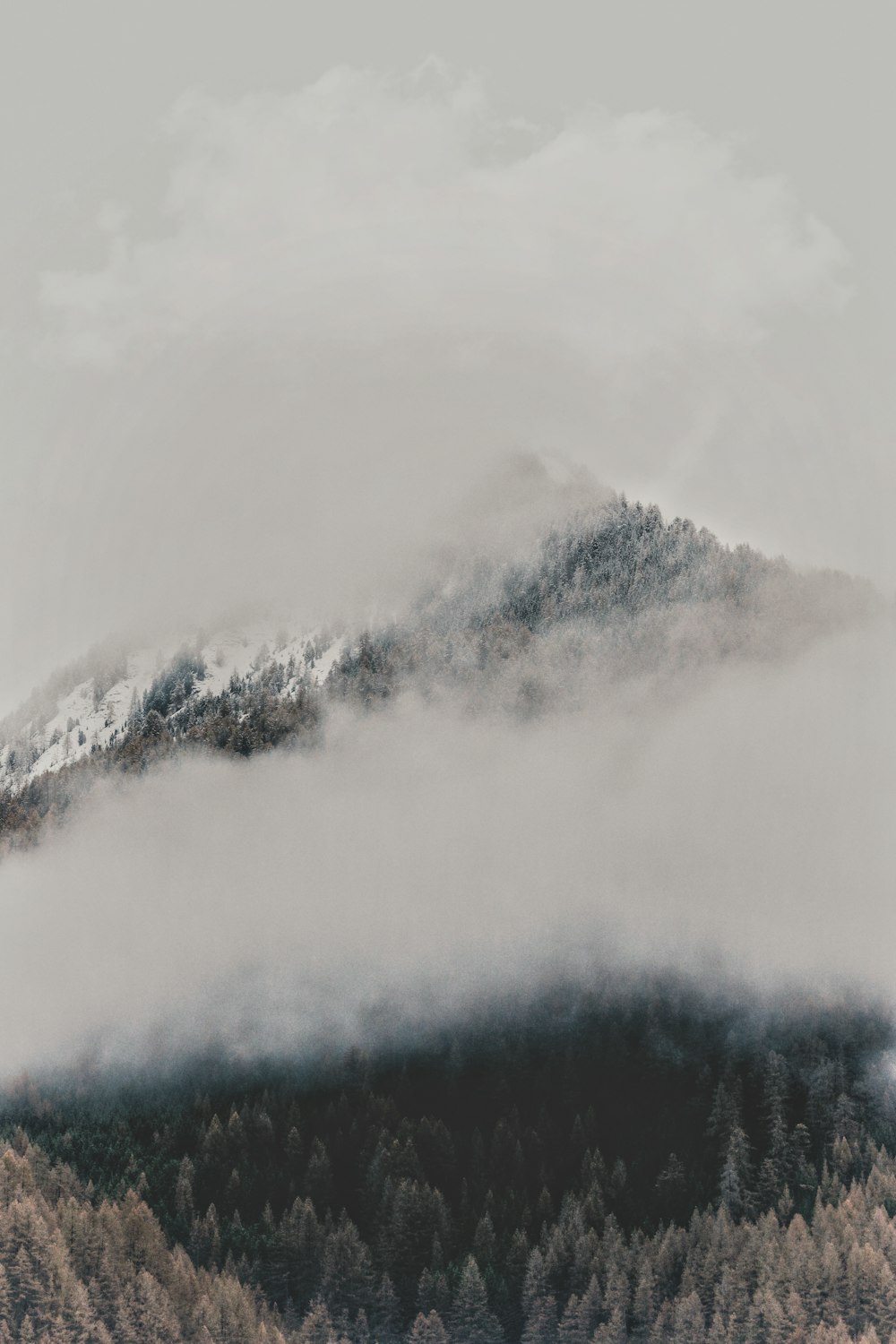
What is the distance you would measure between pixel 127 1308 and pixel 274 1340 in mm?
20342

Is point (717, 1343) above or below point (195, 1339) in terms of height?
above

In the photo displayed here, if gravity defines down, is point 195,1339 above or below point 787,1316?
below

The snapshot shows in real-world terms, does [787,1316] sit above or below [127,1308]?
above

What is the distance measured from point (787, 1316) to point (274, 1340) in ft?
229

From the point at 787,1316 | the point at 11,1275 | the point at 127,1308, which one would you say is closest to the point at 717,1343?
the point at 787,1316

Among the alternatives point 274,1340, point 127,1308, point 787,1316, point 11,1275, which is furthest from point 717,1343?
point 11,1275

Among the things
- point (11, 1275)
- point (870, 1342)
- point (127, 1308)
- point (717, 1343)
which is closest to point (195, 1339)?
point (127, 1308)

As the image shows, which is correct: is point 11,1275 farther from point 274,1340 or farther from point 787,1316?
point 787,1316

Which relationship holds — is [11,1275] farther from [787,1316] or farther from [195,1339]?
[787,1316]

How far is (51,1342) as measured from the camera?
188125 millimetres

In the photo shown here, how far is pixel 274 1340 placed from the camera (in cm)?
19938

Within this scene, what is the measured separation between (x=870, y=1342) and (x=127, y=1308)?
9927 centimetres

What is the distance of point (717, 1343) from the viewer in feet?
654

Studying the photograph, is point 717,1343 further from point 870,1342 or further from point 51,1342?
point 51,1342
